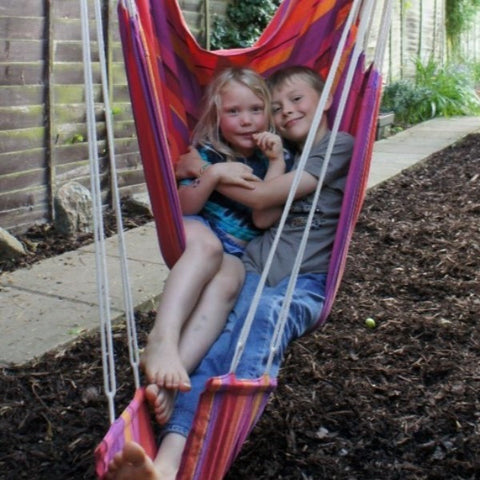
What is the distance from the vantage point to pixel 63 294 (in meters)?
3.28

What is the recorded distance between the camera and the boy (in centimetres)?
183

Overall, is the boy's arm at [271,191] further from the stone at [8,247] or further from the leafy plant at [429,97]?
the leafy plant at [429,97]

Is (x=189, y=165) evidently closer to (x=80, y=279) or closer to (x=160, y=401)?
(x=160, y=401)

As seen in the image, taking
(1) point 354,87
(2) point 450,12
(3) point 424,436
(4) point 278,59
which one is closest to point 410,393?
(3) point 424,436

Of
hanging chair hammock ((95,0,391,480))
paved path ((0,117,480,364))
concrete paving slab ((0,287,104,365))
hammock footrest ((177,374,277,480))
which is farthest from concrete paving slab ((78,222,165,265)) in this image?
hammock footrest ((177,374,277,480))

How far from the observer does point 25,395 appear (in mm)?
2473

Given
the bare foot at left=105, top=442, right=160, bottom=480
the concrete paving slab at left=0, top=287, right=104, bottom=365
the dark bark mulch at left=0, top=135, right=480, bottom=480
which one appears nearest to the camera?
the bare foot at left=105, top=442, right=160, bottom=480

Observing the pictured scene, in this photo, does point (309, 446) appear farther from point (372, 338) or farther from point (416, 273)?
point (416, 273)

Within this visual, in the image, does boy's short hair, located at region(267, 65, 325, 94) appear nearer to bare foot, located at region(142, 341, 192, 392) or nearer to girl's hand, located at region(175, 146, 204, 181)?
girl's hand, located at region(175, 146, 204, 181)

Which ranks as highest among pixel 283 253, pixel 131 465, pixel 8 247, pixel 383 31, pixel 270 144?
pixel 383 31

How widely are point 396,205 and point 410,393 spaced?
2599 millimetres

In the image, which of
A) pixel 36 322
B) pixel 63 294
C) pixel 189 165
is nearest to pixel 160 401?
pixel 189 165

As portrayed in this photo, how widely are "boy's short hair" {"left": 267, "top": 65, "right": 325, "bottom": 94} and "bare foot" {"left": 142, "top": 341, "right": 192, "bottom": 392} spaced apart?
92cm

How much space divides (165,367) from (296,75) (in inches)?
39.7
